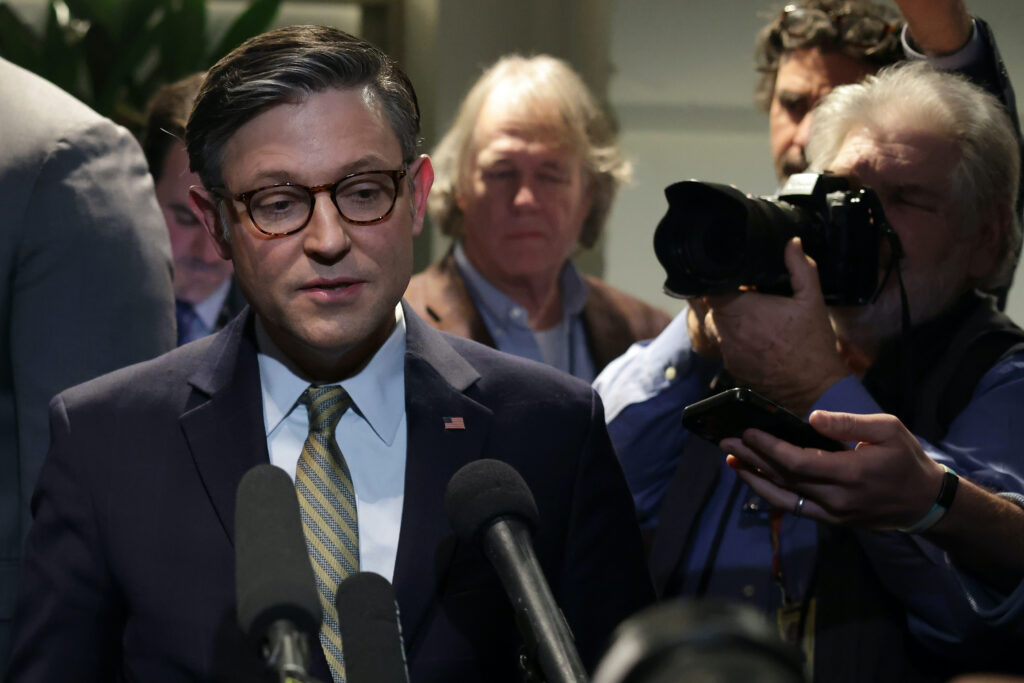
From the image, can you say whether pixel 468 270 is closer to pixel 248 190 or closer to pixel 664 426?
pixel 664 426

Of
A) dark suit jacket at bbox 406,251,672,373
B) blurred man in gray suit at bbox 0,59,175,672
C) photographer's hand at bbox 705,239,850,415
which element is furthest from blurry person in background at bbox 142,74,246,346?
photographer's hand at bbox 705,239,850,415

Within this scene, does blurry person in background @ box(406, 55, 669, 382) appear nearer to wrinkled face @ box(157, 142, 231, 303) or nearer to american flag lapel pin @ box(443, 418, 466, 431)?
wrinkled face @ box(157, 142, 231, 303)

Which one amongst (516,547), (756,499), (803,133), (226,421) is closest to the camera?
(516,547)

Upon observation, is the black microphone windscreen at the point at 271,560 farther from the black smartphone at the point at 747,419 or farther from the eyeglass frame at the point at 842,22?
the eyeglass frame at the point at 842,22

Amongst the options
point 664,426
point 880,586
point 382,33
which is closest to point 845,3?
point 664,426

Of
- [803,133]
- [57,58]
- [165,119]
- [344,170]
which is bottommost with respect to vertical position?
[57,58]

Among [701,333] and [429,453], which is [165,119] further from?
[429,453]

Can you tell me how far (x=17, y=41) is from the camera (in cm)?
461

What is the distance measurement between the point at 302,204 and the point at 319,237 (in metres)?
0.05

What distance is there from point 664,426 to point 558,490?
0.55 meters

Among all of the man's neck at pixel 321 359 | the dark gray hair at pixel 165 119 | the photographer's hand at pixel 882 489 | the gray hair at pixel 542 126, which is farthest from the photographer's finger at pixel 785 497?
the dark gray hair at pixel 165 119

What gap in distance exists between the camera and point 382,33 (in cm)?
527

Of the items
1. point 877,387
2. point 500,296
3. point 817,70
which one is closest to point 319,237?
point 877,387

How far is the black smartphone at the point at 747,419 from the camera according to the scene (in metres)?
1.38
